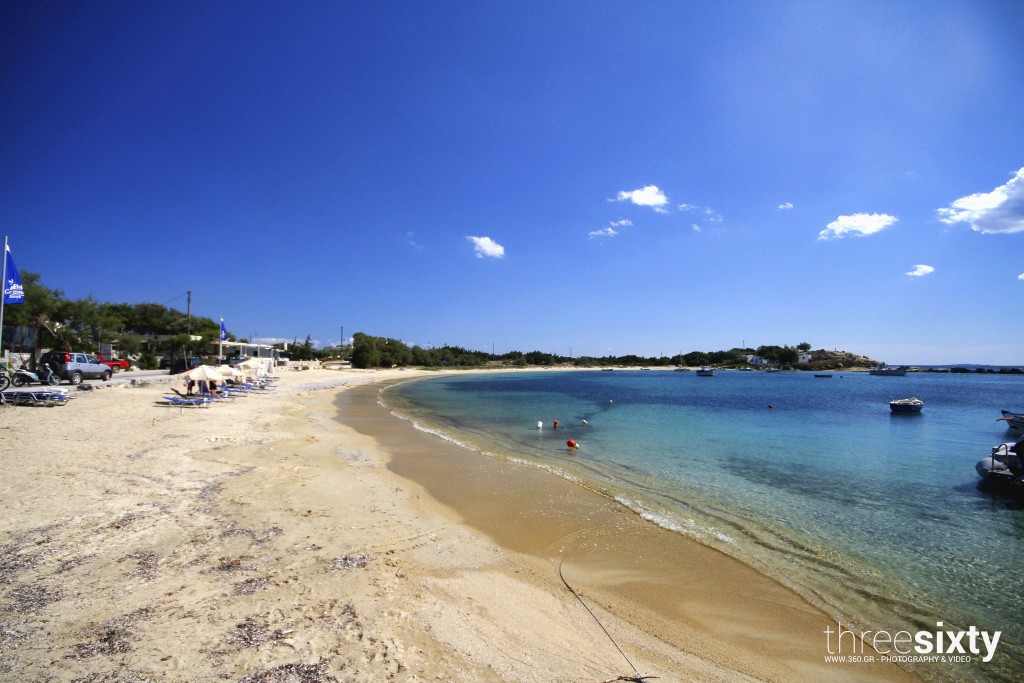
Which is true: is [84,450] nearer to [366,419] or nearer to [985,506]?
[366,419]

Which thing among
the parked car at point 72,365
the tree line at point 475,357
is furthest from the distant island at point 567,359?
the parked car at point 72,365

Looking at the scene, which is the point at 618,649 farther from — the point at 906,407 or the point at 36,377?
the point at 906,407

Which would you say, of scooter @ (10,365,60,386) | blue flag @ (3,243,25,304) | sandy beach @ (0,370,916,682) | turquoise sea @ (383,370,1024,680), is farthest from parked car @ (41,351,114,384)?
turquoise sea @ (383,370,1024,680)

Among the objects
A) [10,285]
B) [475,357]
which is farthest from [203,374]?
[475,357]

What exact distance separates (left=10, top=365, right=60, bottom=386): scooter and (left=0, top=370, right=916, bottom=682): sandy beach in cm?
1426

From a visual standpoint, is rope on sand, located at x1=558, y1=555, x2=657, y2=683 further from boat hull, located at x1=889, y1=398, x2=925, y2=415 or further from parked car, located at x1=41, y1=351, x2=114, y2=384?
boat hull, located at x1=889, y1=398, x2=925, y2=415

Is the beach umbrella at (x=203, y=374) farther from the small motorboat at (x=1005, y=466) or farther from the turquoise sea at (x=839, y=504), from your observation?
the small motorboat at (x=1005, y=466)

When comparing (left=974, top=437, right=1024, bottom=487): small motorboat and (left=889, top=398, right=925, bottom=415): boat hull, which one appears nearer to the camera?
(left=974, top=437, right=1024, bottom=487): small motorboat

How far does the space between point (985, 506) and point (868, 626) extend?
28.5 feet

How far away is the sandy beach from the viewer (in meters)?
3.63

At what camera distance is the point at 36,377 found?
2005 cm

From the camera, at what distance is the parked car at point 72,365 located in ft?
72.5

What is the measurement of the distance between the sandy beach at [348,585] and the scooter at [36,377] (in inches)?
562

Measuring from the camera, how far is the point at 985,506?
33.8ft
